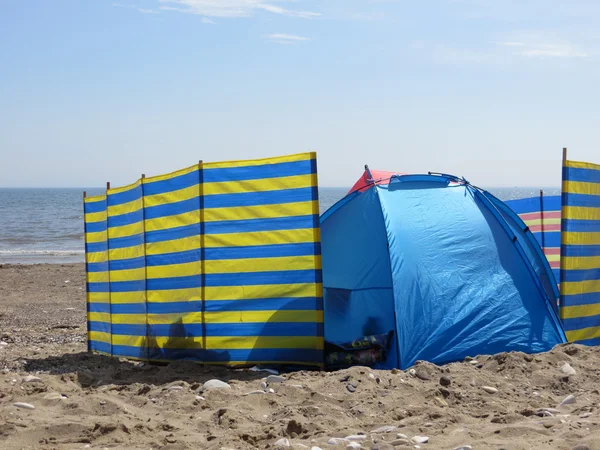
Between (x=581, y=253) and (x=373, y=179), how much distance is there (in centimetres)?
248

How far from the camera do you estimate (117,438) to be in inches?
195

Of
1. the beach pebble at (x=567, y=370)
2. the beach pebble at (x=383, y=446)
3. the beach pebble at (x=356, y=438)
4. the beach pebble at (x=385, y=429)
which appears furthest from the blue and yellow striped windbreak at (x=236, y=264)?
the beach pebble at (x=383, y=446)

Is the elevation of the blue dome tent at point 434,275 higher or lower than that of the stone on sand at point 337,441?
higher

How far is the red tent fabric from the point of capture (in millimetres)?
7938

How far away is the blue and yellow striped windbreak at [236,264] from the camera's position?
6891mm

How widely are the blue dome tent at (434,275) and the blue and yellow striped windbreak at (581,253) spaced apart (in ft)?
0.64

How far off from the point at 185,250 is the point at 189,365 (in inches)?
45.0

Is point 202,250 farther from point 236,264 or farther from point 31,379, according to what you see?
point 31,379

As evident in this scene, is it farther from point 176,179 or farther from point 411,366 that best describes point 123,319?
point 411,366

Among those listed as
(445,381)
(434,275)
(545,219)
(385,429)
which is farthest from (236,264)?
(545,219)

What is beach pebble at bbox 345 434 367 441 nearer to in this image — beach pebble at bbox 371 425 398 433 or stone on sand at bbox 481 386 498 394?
beach pebble at bbox 371 425 398 433

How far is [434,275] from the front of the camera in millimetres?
7367

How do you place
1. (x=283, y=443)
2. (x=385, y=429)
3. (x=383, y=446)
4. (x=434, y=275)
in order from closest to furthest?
(x=383, y=446) → (x=283, y=443) → (x=385, y=429) → (x=434, y=275)

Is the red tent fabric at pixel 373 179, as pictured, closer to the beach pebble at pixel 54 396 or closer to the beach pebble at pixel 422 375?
the beach pebble at pixel 422 375
